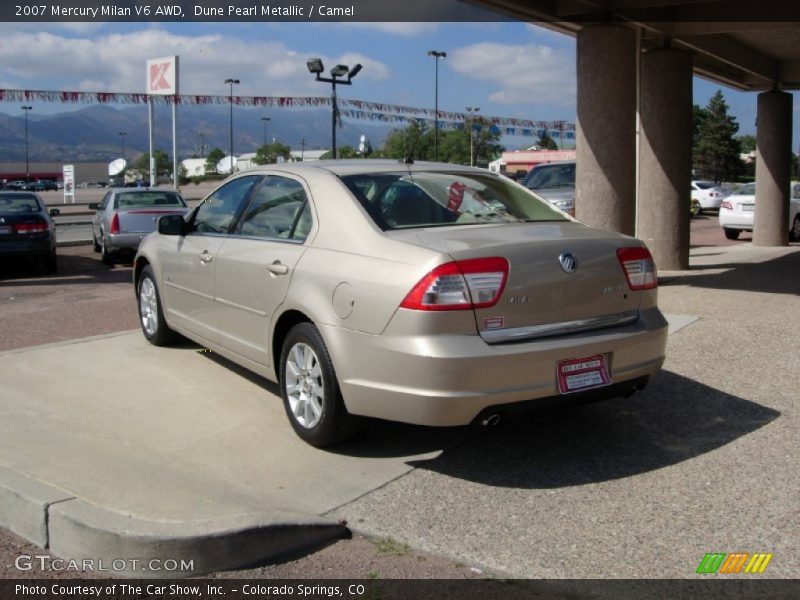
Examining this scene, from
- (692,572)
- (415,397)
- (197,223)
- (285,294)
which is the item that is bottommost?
(692,572)

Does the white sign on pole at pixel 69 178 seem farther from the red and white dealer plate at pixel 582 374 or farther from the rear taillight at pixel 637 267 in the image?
the red and white dealer plate at pixel 582 374

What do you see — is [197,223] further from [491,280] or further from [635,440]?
[635,440]

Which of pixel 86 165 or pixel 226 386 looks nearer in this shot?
pixel 226 386

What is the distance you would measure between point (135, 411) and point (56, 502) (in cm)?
180

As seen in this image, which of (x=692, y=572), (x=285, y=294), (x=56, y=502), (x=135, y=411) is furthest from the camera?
(x=135, y=411)

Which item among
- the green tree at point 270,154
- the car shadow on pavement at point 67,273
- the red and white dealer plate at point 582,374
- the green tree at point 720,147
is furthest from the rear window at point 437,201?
the green tree at point 720,147

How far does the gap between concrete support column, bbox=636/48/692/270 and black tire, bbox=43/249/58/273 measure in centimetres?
991

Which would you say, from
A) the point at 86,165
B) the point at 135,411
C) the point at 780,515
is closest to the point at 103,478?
the point at 135,411

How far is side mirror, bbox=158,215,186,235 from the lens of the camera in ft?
21.6

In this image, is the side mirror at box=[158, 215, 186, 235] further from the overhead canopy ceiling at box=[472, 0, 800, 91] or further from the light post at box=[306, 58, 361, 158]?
the light post at box=[306, 58, 361, 158]

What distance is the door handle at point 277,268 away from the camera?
199 inches

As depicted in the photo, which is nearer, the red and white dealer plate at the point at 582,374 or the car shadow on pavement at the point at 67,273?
the red and white dealer plate at the point at 582,374

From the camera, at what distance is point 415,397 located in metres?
4.21

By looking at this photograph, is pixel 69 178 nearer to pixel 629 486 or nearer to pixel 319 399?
pixel 319 399
